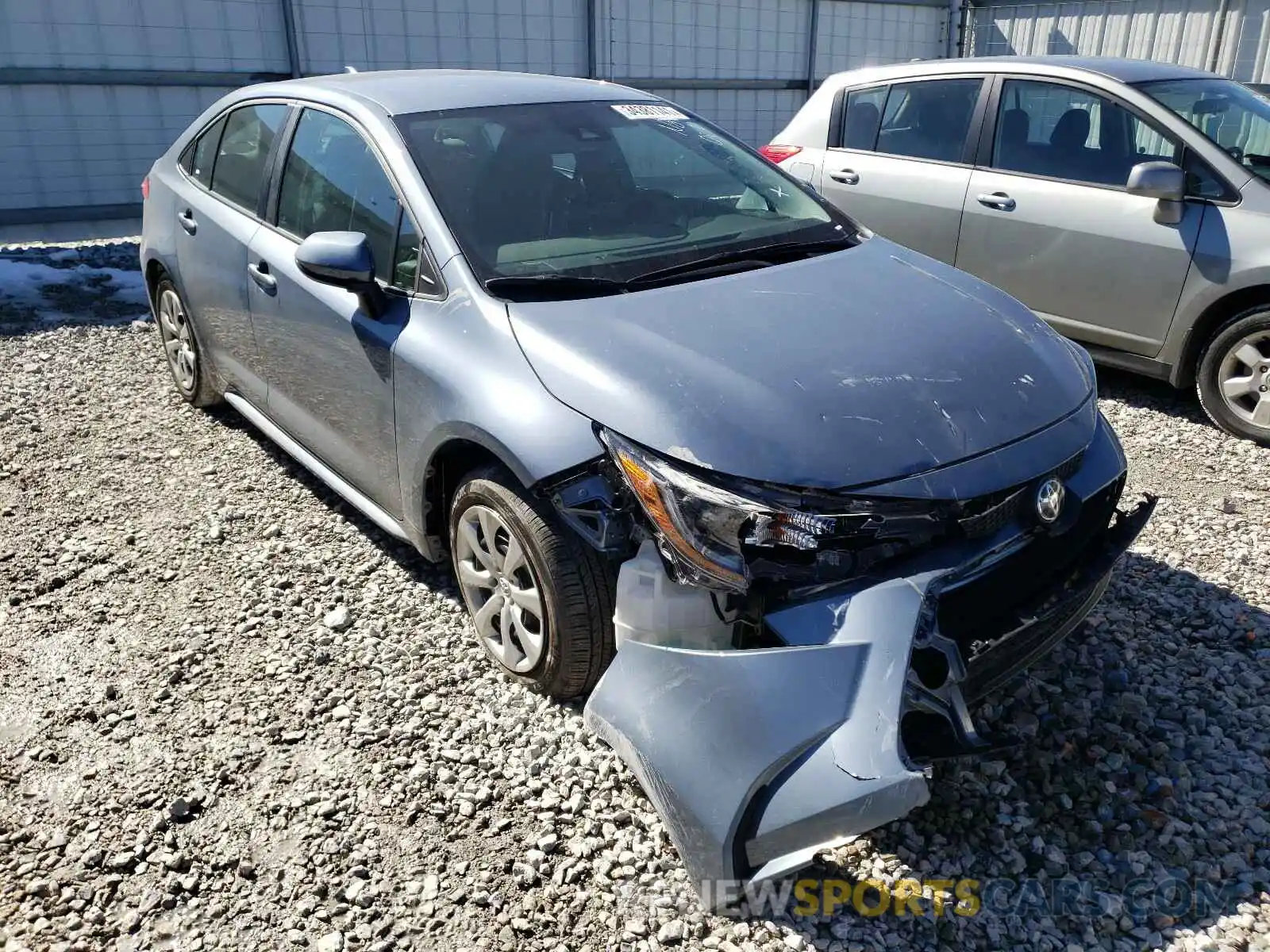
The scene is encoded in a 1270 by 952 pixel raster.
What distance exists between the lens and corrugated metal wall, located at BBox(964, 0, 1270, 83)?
36.7 ft

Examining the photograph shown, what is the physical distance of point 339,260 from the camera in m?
3.04

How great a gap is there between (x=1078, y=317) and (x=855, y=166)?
1.66m

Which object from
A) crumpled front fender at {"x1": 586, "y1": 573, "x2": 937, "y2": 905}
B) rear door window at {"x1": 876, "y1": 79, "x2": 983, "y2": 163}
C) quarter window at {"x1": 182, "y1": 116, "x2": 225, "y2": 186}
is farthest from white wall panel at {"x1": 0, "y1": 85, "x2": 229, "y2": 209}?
crumpled front fender at {"x1": 586, "y1": 573, "x2": 937, "y2": 905}

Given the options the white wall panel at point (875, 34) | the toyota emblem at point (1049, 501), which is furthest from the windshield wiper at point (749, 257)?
the white wall panel at point (875, 34)

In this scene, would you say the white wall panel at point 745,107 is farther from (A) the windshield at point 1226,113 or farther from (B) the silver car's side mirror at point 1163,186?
(B) the silver car's side mirror at point 1163,186

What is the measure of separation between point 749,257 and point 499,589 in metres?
1.31

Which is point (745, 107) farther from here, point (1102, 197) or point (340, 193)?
point (340, 193)

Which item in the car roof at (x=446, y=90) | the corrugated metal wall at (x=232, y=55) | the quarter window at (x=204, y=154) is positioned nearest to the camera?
the car roof at (x=446, y=90)

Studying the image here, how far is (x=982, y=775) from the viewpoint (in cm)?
267

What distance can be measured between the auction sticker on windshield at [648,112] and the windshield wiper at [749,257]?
92 centimetres

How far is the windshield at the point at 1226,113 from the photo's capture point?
482cm

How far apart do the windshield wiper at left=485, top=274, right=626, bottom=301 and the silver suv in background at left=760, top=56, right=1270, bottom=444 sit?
3.12 metres

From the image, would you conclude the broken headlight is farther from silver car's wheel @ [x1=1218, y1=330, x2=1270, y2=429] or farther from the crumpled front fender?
silver car's wheel @ [x1=1218, y1=330, x2=1270, y2=429]

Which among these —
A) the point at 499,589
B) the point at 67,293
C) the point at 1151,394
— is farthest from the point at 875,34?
the point at 499,589
